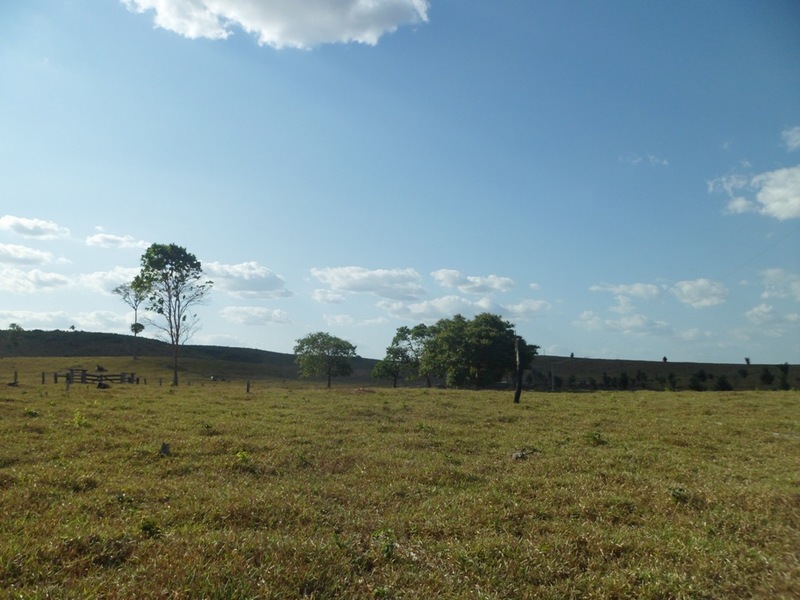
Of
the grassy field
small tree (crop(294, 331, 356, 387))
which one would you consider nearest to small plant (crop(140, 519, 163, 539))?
the grassy field

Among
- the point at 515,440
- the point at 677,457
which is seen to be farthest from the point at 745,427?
the point at 515,440

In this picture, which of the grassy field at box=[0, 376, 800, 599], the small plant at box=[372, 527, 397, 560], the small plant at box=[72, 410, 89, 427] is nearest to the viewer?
the grassy field at box=[0, 376, 800, 599]

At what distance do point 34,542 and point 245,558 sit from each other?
2.95 metres

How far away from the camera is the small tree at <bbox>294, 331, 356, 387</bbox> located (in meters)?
77.3

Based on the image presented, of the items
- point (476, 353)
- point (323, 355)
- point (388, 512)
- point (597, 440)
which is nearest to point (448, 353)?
point (476, 353)

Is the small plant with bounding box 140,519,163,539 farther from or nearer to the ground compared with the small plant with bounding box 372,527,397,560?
farther from the ground

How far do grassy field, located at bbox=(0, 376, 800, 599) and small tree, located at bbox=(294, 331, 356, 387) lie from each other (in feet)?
187

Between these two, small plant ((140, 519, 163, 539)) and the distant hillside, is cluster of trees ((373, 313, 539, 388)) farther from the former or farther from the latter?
small plant ((140, 519, 163, 539))

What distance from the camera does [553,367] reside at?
91.9m

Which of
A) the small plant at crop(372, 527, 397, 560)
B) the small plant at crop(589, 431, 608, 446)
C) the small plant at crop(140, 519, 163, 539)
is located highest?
the small plant at crop(140, 519, 163, 539)

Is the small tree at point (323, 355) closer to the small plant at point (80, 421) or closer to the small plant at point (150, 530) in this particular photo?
the small plant at point (80, 421)

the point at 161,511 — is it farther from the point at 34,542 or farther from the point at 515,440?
the point at 515,440

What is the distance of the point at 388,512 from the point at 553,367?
283 feet

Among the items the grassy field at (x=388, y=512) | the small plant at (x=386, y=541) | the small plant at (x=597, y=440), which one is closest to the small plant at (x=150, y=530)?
the grassy field at (x=388, y=512)
